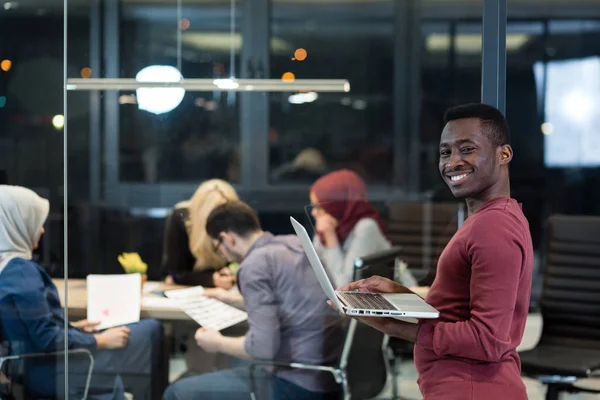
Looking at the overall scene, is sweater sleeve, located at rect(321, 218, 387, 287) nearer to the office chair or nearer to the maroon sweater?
the office chair

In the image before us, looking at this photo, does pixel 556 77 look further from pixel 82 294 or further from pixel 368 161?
pixel 82 294

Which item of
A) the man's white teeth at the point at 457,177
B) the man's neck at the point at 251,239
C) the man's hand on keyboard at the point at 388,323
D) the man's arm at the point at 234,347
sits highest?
the man's white teeth at the point at 457,177

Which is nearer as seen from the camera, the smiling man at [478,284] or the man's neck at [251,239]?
the smiling man at [478,284]

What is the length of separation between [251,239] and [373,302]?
58.7 inches

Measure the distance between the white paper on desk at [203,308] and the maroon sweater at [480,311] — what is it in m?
1.55

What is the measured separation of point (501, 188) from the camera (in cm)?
207

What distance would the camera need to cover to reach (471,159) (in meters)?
2.06

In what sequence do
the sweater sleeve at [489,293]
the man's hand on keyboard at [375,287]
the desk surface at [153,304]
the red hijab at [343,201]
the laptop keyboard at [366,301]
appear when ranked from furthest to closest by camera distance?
1. the red hijab at [343,201]
2. the desk surface at [153,304]
3. the man's hand on keyboard at [375,287]
4. the laptop keyboard at [366,301]
5. the sweater sleeve at [489,293]

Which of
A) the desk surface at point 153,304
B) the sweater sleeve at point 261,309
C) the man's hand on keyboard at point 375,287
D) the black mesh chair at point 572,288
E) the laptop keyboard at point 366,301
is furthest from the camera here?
the black mesh chair at point 572,288

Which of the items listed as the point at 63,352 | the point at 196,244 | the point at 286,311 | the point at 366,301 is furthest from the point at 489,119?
the point at 63,352

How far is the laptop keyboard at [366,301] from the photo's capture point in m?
2.01

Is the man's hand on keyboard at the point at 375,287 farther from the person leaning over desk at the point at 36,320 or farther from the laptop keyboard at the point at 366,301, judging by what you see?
the person leaning over desk at the point at 36,320

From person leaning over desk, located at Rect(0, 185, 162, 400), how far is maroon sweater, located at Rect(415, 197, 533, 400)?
1.86 meters

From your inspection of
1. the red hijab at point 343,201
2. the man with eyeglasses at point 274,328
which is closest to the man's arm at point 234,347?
the man with eyeglasses at point 274,328
